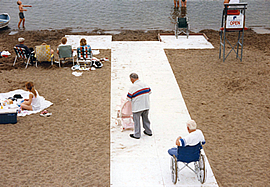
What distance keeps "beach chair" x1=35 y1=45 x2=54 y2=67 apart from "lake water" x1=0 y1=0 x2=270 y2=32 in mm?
7214

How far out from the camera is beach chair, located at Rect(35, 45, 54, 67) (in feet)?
38.9

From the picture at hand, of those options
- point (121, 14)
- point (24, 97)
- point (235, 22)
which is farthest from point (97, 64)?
point (121, 14)

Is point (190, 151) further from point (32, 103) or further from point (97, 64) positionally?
point (97, 64)

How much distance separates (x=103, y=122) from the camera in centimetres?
849

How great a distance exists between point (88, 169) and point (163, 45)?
29.6 feet

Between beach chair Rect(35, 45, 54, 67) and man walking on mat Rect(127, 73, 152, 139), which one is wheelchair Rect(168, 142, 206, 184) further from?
beach chair Rect(35, 45, 54, 67)

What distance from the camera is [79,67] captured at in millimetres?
11969

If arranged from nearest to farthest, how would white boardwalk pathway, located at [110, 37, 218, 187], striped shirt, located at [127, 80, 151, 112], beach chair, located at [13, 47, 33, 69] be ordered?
1. white boardwalk pathway, located at [110, 37, 218, 187]
2. striped shirt, located at [127, 80, 151, 112]
3. beach chair, located at [13, 47, 33, 69]

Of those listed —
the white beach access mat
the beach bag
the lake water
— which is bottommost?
the beach bag

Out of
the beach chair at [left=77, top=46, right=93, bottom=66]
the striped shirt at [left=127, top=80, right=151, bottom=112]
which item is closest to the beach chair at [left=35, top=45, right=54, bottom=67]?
the beach chair at [left=77, top=46, right=93, bottom=66]

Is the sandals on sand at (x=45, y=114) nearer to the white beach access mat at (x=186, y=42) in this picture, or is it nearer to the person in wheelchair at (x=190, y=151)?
the person in wheelchair at (x=190, y=151)

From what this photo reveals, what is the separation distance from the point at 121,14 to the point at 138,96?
16550 mm

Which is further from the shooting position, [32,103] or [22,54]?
[22,54]

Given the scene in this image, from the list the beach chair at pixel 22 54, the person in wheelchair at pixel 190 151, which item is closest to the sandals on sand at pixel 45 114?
the beach chair at pixel 22 54
